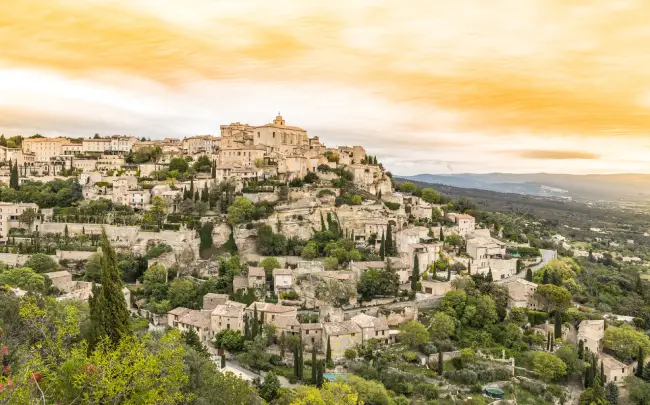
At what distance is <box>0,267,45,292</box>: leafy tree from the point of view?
112 feet

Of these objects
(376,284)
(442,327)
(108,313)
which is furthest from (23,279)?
(442,327)

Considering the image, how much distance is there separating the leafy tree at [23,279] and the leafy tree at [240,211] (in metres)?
16.0

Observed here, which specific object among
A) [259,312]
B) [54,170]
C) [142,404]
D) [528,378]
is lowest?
[528,378]

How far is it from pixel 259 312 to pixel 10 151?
48.6m

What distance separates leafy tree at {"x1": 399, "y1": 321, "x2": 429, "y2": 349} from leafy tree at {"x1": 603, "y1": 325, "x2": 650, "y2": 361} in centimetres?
1319

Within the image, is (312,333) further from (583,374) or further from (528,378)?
(583,374)

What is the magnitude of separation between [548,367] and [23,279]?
122ft

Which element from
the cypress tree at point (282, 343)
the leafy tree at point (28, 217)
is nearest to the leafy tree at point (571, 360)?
the cypress tree at point (282, 343)

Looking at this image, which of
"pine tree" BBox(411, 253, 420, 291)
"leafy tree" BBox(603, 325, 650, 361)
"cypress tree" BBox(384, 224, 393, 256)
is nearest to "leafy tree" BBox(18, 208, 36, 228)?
"cypress tree" BBox(384, 224, 393, 256)

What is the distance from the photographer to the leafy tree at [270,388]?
25000mm

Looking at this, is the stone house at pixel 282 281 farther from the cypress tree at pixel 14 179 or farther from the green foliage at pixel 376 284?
the cypress tree at pixel 14 179

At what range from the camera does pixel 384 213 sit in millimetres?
48625

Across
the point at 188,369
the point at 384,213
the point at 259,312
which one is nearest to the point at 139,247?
the point at 259,312

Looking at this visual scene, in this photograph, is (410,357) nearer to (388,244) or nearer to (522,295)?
(522,295)
